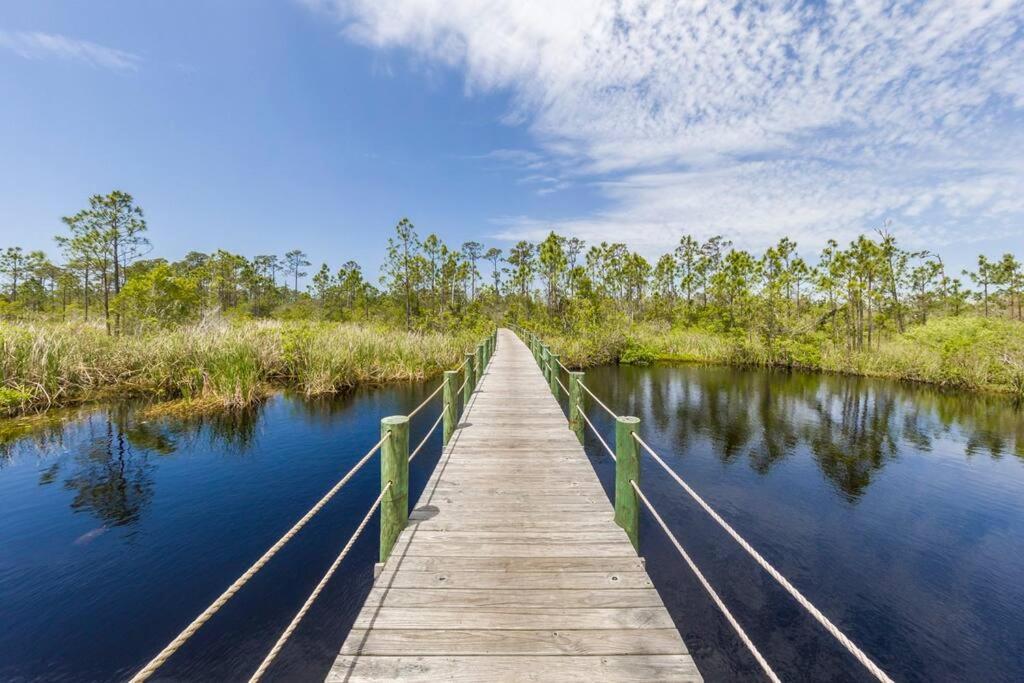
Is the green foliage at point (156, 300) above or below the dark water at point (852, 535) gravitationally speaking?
above

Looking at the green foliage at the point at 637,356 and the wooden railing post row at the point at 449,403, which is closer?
the wooden railing post row at the point at 449,403

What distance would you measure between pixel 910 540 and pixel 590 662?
8.14m

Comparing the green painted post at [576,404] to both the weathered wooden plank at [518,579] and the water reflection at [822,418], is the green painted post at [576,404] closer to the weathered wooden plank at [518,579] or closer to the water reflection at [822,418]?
the weathered wooden plank at [518,579]

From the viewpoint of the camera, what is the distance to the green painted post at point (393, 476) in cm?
382

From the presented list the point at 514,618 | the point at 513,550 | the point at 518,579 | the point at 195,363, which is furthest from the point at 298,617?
the point at 195,363

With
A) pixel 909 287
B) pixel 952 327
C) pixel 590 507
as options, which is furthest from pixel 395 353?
pixel 909 287

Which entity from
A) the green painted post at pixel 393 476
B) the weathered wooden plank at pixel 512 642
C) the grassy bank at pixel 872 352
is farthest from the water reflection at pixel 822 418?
the green painted post at pixel 393 476

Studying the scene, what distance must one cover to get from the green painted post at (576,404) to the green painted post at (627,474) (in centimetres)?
307

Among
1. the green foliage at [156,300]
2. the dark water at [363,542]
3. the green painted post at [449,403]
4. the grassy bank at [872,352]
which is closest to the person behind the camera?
the dark water at [363,542]

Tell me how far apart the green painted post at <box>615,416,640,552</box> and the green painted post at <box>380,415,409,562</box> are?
2.10 m

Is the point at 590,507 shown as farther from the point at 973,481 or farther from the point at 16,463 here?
the point at 16,463

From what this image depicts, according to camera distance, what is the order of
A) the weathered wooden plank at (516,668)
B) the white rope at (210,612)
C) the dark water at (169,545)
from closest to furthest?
the white rope at (210,612) < the weathered wooden plank at (516,668) < the dark water at (169,545)

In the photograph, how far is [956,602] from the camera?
5.70 meters

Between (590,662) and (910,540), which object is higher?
(590,662)
